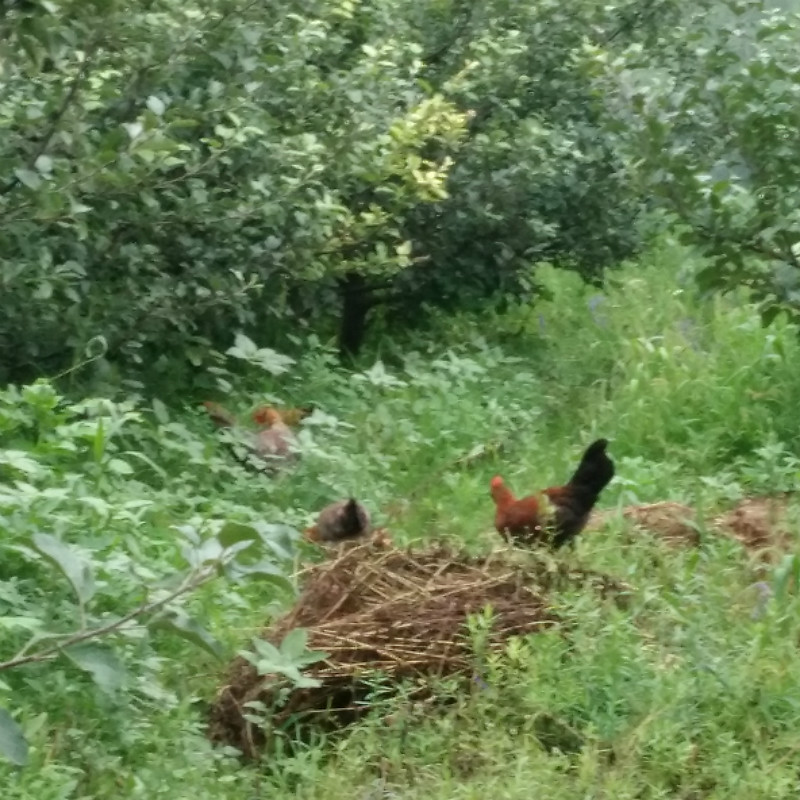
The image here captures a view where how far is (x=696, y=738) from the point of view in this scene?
2973 millimetres

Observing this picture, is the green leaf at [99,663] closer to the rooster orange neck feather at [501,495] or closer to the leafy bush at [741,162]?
the rooster orange neck feather at [501,495]

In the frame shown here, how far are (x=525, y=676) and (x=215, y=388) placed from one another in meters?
2.85

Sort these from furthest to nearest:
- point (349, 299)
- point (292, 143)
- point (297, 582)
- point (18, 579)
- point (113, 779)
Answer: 1. point (349, 299)
2. point (292, 143)
3. point (297, 582)
4. point (18, 579)
5. point (113, 779)

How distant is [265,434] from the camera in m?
4.89

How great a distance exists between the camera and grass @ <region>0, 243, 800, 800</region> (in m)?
2.85

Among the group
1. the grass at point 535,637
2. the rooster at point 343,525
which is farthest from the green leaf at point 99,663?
the rooster at point 343,525

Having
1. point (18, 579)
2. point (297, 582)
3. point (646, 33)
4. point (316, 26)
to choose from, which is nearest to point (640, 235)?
point (646, 33)

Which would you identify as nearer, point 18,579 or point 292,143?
point 18,579

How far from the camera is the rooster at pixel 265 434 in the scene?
15.6ft

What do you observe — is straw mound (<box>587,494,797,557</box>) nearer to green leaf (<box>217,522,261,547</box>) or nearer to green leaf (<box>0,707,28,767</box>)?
green leaf (<box>217,522,261,547</box>)

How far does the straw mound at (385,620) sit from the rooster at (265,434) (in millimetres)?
1077

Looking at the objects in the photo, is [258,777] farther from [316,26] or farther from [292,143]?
[316,26]

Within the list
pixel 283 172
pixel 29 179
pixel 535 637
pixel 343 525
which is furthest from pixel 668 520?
pixel 29 179

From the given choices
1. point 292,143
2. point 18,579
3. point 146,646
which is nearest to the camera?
point 146,646
